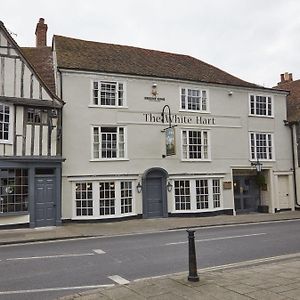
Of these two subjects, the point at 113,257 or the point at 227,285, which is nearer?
the point at 227,285

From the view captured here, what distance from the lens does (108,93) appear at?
19094mm

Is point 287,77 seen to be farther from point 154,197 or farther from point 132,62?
point 154,197

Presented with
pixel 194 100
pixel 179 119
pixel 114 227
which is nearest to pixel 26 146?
pixel 114 227

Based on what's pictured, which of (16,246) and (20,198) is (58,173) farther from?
(16,246)

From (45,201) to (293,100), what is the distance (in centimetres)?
1890

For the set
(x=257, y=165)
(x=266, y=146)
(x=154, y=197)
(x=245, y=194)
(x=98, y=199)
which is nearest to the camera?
(x=98, y=199)

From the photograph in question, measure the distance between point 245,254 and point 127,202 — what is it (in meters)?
10.0

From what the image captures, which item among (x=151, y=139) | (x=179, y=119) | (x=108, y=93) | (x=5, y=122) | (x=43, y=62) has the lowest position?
(x=151, y=139)

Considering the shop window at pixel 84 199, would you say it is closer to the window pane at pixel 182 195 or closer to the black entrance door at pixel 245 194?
the window pane at pixel 182 195

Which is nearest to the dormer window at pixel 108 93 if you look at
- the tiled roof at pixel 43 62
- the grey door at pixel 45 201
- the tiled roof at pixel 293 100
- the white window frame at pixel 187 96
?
the tiled roof at pixel 43 62

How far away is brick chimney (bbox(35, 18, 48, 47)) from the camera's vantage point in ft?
78.5

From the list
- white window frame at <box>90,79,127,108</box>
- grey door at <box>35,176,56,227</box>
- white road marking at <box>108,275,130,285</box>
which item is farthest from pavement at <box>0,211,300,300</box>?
white window frame at <box>90,79,127,108</box>

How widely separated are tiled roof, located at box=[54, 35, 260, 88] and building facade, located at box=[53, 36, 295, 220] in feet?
0.25

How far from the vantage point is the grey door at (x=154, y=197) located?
19375 mm
